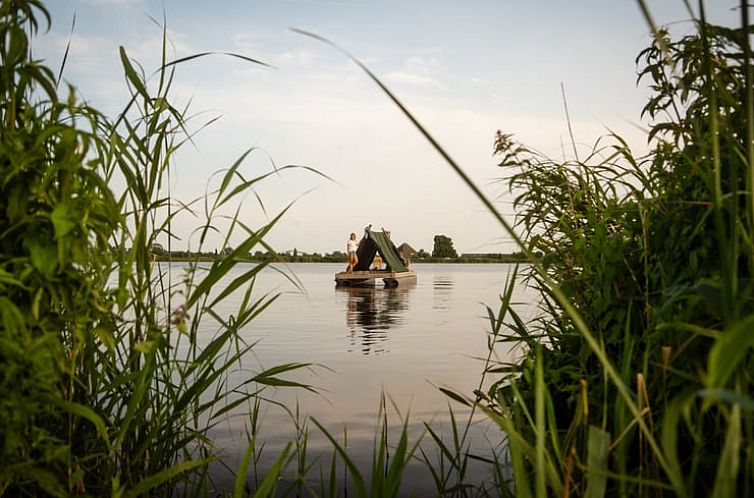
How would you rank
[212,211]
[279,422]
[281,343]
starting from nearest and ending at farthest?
[212,211] < [279,422] < [281,343]

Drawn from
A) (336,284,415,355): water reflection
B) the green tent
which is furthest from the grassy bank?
the green tent

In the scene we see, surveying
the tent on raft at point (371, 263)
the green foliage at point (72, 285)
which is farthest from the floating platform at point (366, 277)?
the green foliage at point (72, 285)

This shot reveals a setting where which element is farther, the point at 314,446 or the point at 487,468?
the point at 314,446

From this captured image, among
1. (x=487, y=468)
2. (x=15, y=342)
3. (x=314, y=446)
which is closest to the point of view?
(x=15, y=342)

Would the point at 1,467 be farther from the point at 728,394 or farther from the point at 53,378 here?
the point at 728,394

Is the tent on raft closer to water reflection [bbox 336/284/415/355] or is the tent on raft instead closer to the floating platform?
the floating platform

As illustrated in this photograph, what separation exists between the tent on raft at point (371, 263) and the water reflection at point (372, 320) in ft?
15.6

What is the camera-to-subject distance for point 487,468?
3.34 m

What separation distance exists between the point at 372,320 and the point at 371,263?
1265cm

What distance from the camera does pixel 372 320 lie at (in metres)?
9.92

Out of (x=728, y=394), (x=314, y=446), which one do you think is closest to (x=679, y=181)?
(x=728, y=394)

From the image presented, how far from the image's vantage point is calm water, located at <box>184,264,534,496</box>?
12.0 feet

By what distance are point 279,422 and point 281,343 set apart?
11.1 ft

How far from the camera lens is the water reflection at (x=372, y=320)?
23.5ft
